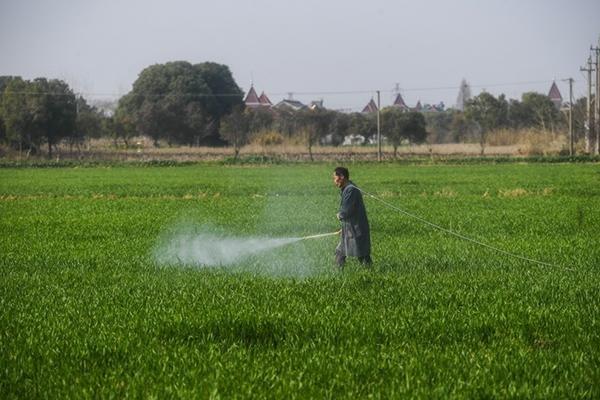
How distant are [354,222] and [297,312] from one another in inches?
151

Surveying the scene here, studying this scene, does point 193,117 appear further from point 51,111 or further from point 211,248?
point 211,248

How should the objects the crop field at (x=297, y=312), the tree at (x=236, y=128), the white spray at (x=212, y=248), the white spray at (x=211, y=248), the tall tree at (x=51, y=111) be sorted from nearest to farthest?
the crop field at (x=297, y=312) < the white spray at (x=211, y=248) < the white spray at (x=212, y=248) < the tall tree at (x=51, y=111) < the tree at (x=236, y=128)

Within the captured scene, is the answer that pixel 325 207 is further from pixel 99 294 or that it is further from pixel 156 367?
pixel 156 367

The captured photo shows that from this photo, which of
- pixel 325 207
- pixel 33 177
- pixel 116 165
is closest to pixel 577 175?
pixel 325 207

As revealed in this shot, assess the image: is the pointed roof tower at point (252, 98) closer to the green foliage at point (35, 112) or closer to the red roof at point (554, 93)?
the green foliage at point (35, 112)

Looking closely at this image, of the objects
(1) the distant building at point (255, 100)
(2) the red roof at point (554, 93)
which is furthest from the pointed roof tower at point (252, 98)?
(2) the red roof at point (554, 93)

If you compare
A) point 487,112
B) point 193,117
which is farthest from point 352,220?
point 487,112

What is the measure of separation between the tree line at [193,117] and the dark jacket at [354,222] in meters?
63.7

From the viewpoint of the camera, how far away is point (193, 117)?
87.7 m

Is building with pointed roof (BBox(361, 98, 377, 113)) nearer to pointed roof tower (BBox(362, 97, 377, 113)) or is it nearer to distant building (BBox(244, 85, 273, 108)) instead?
pointed roof tower (BBox(362, 97, 377, 113))

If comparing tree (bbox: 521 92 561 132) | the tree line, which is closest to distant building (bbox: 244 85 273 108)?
the tree line

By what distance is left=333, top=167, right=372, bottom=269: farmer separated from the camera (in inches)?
546

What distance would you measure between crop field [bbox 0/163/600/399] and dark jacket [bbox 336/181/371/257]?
41cm

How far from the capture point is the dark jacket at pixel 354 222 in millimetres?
13859
